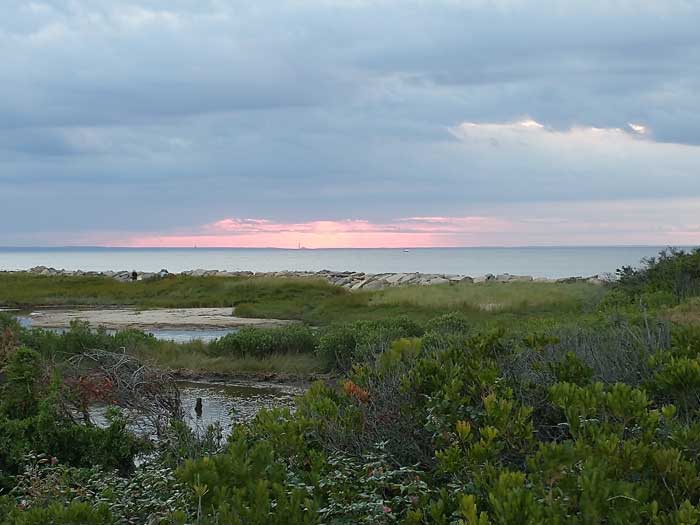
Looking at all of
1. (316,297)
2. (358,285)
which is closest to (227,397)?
(316,297)

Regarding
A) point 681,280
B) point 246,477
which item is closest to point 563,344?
point 246,477

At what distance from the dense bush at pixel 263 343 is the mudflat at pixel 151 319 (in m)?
8.30

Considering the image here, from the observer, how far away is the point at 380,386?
16.5ft

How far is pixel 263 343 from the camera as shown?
1733 centimetres

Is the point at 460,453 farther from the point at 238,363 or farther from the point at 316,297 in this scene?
the point at 316,297

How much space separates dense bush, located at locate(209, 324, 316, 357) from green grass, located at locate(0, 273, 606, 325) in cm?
636

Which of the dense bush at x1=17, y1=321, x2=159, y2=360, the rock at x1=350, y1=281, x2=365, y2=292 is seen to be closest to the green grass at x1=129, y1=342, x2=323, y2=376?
the dense bush at x1=17, y1=321, x2=159, y2=360

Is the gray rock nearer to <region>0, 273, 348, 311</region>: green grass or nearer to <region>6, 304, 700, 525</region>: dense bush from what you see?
<region>0, 273, 348, 311</region>: green grass

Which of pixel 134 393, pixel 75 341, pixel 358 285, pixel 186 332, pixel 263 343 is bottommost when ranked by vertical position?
pixel 186 332

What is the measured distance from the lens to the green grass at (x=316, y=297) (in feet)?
87.5

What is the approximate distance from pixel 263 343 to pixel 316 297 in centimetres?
1846

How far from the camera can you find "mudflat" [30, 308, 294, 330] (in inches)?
1069

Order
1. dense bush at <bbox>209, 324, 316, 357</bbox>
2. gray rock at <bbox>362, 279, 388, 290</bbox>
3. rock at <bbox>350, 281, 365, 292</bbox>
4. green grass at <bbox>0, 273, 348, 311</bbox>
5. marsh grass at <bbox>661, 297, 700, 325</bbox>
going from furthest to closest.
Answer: rock at <bbox>350, 281, 365, 292</bbox>
gray rock at <bbox>362, 279, 388, 290</bbox>
green grass at <bbox>0, 273, 348, 311</bbox>
dense bush at <bbox>209, 324, 316, 357</bbox>
marsh grass at <bbox>661, 297, 700, 325</bbox>

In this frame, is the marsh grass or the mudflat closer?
the marsh grass
